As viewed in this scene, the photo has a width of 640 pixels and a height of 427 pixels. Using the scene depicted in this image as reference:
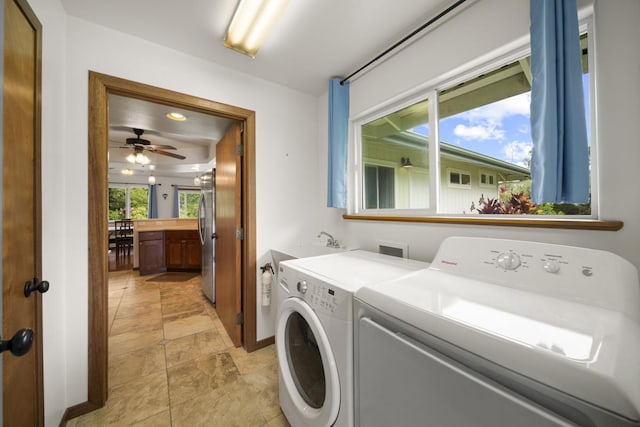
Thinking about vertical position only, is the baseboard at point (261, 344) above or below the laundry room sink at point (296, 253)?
below

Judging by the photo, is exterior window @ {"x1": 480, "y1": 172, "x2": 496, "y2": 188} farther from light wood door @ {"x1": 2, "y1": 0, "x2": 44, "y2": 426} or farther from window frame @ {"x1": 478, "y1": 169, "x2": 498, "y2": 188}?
light wood door @ {"x1": 2, "y1": 0, "x2": 44, "y2": 426}

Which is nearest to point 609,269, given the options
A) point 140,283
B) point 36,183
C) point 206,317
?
point 36,183

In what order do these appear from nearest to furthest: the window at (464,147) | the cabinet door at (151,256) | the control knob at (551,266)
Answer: the control knob at (551,266), the window at (464,147), the cabinet door at (151,256)

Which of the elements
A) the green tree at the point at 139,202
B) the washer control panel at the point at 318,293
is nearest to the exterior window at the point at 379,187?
the washer control panel at the point at 318,293

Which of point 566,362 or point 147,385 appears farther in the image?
point 147,385

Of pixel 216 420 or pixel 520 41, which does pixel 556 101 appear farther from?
pixel 216 420

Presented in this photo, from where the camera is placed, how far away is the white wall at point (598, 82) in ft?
2.82

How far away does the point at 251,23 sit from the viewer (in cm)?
137

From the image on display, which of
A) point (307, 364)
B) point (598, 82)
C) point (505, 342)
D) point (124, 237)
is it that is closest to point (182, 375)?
point (307, 364)

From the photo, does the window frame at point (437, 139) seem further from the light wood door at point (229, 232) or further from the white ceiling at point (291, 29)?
the light wood door at point (229, 232)

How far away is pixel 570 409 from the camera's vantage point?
0.44m

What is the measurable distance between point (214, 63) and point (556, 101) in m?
2.13

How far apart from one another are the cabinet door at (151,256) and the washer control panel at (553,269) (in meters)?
4.75

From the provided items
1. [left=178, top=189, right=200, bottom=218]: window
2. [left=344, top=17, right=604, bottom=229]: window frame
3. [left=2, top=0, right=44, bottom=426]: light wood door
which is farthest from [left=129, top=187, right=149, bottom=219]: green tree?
[left=344, top=17, right=604, bottom=229]: window frame
